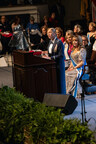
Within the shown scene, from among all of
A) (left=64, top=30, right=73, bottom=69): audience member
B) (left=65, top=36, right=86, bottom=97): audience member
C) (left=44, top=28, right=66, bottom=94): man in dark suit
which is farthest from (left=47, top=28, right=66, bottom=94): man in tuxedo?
(left=64, top=30, right=73, bottom=69): audience member

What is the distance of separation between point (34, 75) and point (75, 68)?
1.41m

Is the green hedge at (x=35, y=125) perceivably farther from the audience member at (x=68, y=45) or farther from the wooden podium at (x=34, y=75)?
the audience member at (x=68, y=45)

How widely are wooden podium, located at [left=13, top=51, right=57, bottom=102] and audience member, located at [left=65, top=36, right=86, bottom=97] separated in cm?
99

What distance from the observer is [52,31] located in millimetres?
7438

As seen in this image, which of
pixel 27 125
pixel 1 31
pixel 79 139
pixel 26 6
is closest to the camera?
pixel 79 139

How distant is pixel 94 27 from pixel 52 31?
304 cm

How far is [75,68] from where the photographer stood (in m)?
8.11

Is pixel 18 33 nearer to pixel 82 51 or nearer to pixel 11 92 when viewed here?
pixel 82 51

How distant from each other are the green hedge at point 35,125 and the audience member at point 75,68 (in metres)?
2.94

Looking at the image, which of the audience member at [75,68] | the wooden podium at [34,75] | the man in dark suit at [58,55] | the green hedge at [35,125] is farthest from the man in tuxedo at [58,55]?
the green hedge at [35,125]

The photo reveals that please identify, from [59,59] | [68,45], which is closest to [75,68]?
[59,59]

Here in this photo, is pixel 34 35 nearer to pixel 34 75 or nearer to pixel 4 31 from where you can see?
pixel 4 31

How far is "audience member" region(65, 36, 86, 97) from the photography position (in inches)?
314

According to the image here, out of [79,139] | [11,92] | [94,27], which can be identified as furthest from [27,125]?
[94,27]
